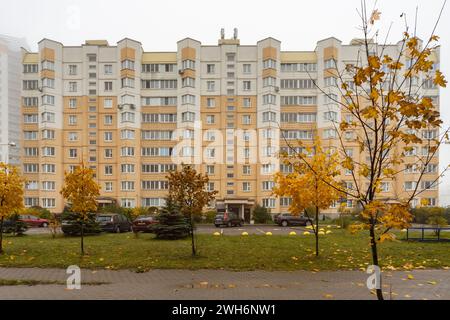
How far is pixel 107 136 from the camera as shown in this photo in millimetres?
47969

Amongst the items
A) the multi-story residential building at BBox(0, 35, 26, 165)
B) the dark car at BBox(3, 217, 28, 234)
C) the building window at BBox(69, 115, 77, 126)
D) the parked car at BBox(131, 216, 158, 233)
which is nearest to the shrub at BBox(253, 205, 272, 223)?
the parked car at BBox(131, 216, 158, 233)

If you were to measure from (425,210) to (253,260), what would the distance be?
127ft

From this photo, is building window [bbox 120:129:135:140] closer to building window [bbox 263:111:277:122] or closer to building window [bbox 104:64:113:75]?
building window [bbox 104:64:113:75]

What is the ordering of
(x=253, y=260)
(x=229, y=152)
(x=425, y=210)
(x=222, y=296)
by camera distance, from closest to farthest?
(x=222, y=296) < (x=253, y=260) < (x=425, y=210) < (x=229, y=152)

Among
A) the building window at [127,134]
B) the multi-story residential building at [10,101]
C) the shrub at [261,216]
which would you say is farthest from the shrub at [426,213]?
the multi-story residential building at [10,101]

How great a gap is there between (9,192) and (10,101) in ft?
155

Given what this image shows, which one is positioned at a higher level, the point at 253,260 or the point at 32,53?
the point at 32,53

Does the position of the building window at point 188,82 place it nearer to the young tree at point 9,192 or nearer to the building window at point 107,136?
the building window at point 107,136

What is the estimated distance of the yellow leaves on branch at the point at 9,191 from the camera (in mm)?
12594

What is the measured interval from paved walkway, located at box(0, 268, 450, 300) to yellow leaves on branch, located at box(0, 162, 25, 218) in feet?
13.2

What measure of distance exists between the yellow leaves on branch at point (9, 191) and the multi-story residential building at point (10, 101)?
3739 cm

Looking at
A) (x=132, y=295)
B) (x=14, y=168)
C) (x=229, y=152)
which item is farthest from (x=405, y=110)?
(x=229, y=152)

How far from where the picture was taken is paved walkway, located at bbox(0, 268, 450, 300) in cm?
701

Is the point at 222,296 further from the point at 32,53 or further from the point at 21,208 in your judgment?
the point at 32,53
